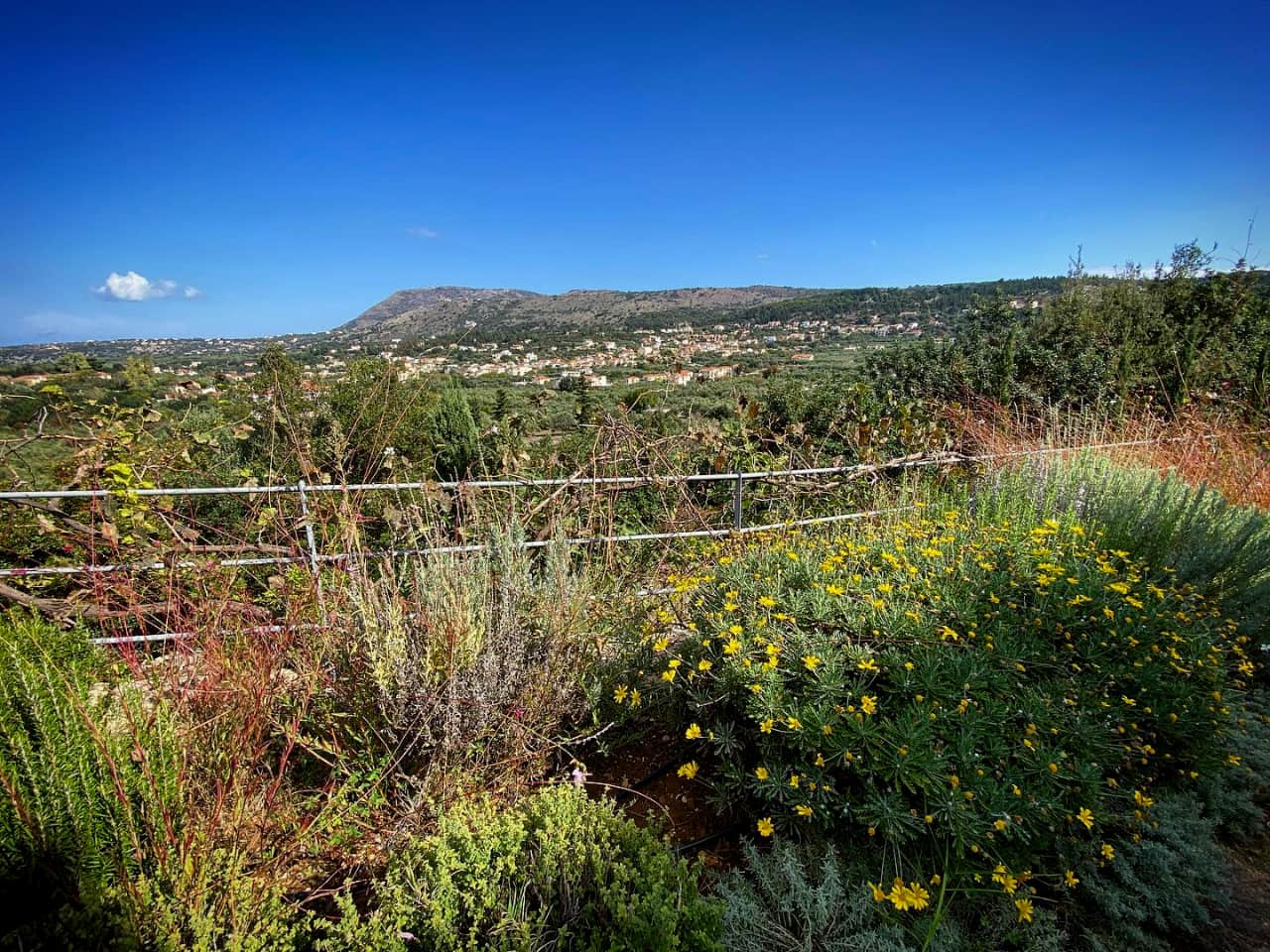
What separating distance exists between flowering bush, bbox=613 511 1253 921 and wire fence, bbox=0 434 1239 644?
843 millimetres

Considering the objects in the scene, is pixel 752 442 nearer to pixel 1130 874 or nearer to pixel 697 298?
pixel 1130 874

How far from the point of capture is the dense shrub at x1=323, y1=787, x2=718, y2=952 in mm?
1244

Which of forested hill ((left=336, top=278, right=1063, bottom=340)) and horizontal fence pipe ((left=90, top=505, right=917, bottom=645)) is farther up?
forested hill ((left=336, top=278, right=1063, bottom=340))

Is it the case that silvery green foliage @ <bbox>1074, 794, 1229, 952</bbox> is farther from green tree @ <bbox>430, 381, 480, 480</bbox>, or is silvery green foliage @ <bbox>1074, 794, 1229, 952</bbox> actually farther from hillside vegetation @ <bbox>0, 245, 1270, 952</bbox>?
green tree @ <bbox>430, 381, 480, 480</bbox>

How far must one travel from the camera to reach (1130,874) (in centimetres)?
171

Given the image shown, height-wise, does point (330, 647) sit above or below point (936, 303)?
below

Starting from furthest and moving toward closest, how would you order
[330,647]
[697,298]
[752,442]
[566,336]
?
[697,298] → [566,336] → [752,442] → [330,647]

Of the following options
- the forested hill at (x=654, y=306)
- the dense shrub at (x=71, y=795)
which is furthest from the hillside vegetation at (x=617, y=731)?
the forested hill at (x=654, y=306)

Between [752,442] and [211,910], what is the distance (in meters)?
4.72

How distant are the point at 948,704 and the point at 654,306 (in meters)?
13.1

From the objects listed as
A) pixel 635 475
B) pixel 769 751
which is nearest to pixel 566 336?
pixel 635 475

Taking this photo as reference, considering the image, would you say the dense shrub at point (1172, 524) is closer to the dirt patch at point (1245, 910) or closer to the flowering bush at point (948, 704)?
the flowering bush at point (948, 704)

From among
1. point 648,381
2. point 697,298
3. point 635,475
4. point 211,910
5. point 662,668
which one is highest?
point 697,298

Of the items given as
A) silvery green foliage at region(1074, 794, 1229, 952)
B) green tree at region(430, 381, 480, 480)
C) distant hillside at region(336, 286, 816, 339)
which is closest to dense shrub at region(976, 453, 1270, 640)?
silvery green foliage at region(1074, 794, 1229, 952)
